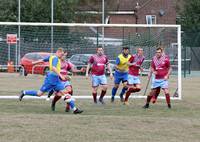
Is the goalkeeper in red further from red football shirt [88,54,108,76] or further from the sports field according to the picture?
red football shirt [88,54,108,76]

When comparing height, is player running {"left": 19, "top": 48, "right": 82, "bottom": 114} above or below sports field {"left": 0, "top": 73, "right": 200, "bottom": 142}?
above

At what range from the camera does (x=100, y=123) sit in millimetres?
14695

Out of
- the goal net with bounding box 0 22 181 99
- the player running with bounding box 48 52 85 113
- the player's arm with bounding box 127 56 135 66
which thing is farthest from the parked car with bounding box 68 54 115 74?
the player running with bounding box 48 52 85 113

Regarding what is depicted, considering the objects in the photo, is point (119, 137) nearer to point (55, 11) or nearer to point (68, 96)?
point (68, 96)

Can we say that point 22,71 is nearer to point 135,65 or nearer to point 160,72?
point 135,65

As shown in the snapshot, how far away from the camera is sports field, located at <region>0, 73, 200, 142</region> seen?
1249 cm

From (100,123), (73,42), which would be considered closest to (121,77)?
(100,123)

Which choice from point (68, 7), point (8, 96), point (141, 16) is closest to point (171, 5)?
point (141, 16)

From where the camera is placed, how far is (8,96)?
22906mm

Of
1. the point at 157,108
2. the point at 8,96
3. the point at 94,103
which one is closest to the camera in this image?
the point at 157,108

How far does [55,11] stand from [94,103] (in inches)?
1307

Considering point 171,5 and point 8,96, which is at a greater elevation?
point 171,5

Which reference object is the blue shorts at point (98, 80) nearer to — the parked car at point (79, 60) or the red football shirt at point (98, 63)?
the red football shirt at point (98, 63)

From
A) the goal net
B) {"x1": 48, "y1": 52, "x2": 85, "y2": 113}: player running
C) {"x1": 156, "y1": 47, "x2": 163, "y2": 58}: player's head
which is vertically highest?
the goal net
